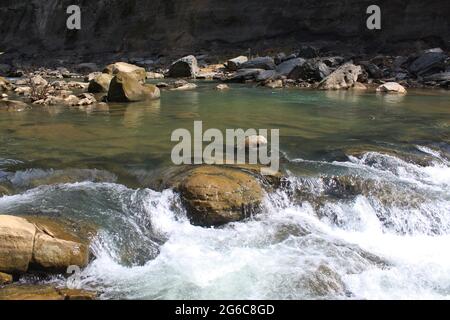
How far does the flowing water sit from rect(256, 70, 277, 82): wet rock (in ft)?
45.3

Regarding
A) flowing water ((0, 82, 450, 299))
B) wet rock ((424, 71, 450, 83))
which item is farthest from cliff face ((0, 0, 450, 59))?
flowing water ((0, 82, 450, 299))

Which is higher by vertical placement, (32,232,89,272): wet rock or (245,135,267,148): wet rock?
(245,135,267,148): wet rock

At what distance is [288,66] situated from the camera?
2809 centimetres

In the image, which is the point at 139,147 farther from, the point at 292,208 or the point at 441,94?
the point at 441,94

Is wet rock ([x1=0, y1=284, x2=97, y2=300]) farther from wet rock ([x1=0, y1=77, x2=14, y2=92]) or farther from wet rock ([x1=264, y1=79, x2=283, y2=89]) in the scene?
wet rock ([x1=0, y1=77, x2=14, y2=92])

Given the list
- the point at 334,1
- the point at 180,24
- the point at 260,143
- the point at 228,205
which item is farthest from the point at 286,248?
the point at 180,24

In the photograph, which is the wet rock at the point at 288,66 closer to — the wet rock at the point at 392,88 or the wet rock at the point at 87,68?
the wet rock at the point at 392,88

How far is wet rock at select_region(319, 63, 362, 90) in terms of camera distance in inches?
941

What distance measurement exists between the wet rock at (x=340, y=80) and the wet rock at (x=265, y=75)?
3611mm

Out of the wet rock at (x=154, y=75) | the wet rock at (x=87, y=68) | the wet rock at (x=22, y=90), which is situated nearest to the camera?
the wet rock at (x=22, y=90)

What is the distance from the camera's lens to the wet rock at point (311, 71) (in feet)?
85.5

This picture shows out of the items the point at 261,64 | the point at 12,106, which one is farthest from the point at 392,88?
the point at 12,106

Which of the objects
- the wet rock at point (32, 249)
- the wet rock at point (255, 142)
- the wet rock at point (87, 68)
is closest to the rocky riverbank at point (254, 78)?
the wet rock at point (87, 68)

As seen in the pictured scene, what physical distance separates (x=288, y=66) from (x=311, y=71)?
212cm
